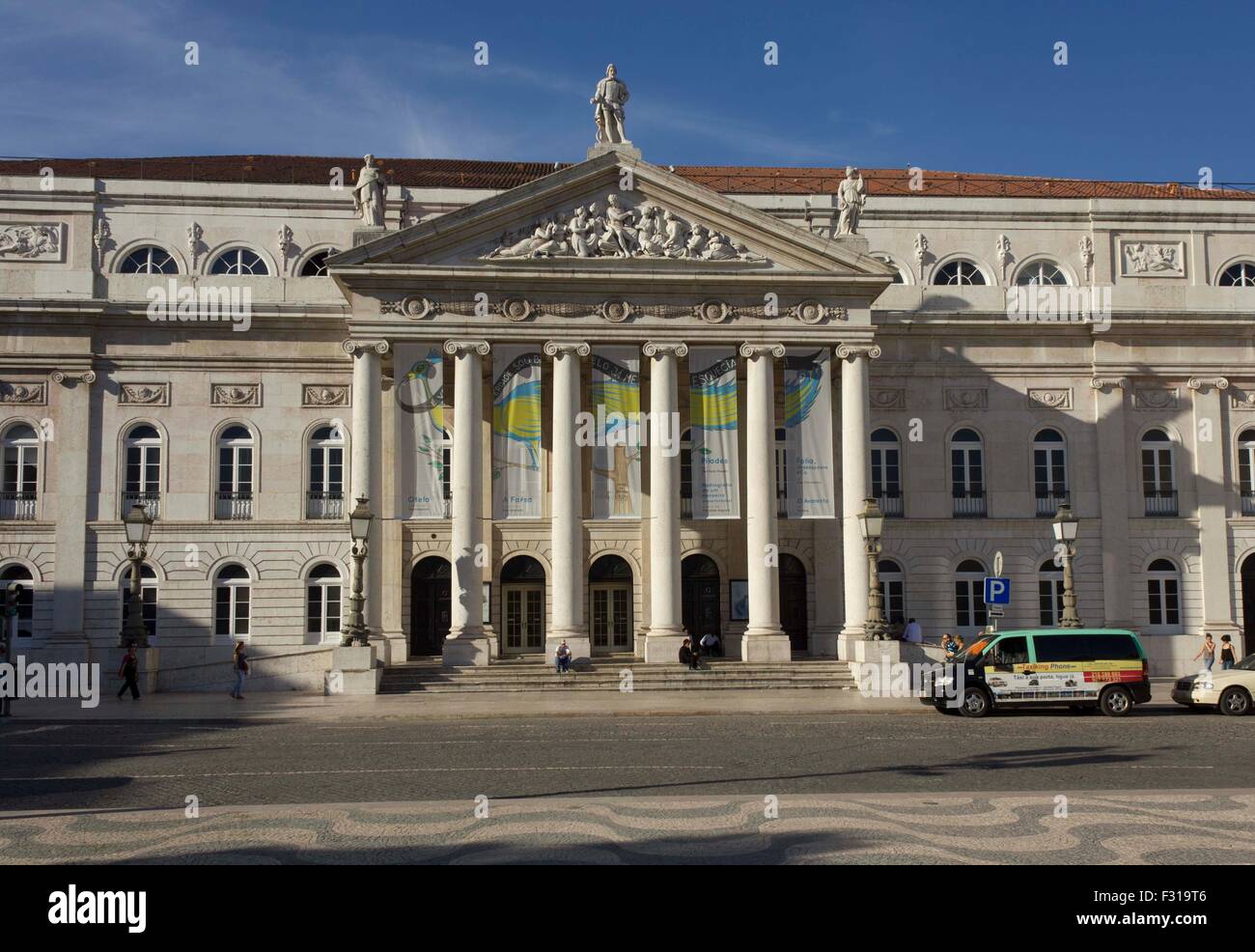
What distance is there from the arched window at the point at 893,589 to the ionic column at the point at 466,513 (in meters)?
13.8

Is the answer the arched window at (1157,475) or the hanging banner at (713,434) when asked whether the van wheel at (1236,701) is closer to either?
the hanging banner at (713,434)

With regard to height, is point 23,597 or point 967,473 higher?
point 967,473

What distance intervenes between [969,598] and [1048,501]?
4283mm

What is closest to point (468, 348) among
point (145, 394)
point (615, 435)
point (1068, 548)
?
point (615, 435)

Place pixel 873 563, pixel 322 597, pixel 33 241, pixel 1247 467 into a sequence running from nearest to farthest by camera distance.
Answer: pixel 873 563
pixel 322 597
pixel 33 241
pixel 1247 467

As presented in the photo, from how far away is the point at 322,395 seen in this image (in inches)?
1516

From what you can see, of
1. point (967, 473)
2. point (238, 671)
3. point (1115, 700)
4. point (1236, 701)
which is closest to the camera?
point (1115, 700)

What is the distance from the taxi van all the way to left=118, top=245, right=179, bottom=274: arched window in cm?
2828

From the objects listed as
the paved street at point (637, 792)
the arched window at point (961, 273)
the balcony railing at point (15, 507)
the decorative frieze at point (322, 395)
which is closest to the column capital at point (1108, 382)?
the arched window at point (961, 273)

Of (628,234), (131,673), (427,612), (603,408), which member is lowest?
(131,673)

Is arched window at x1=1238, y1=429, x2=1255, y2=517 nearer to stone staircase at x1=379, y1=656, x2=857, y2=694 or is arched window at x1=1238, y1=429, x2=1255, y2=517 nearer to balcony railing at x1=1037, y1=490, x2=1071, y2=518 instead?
balcony railing at x1=1037, y1=490, x2=1071, y2=518

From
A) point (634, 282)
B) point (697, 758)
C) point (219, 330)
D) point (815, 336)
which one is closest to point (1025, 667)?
point (697, 758)

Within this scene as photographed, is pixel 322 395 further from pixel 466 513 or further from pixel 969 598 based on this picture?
pixel 969 598

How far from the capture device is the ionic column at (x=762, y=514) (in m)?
33.7
